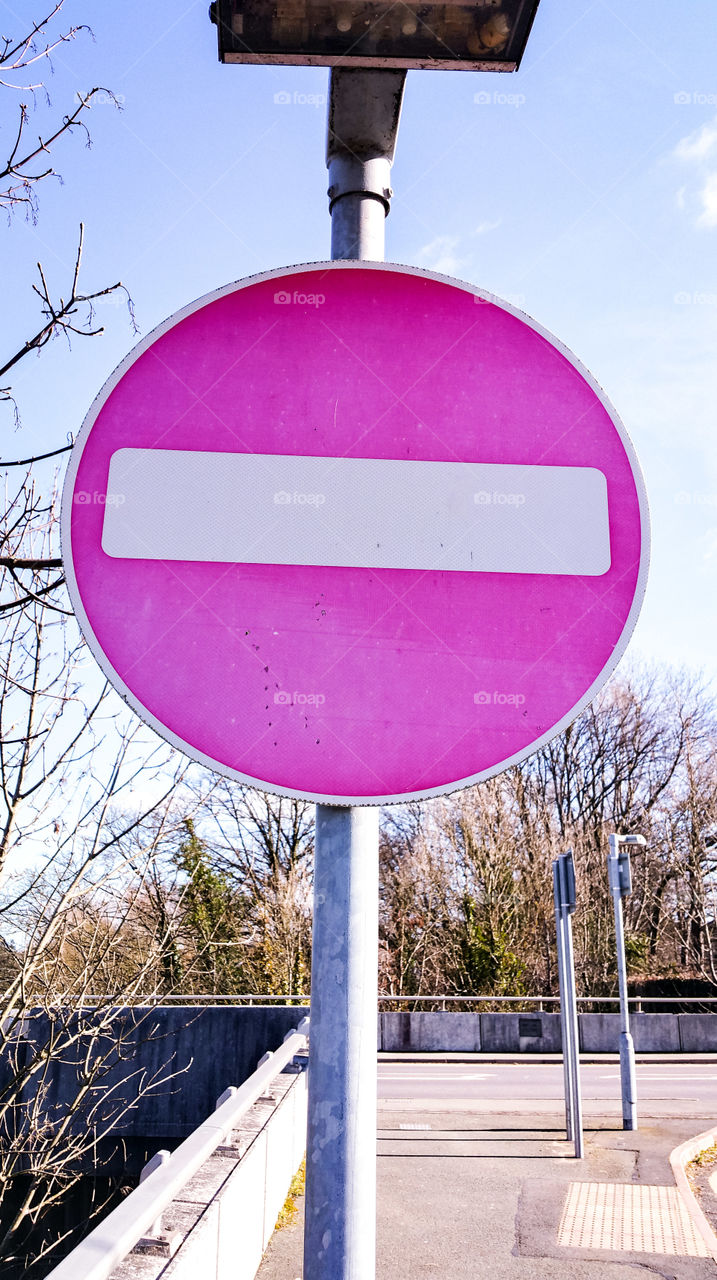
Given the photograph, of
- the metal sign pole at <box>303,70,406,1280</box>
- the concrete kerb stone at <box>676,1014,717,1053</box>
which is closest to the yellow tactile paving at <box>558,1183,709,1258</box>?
the metal sign pole at <box>303,70,406,1280</box>

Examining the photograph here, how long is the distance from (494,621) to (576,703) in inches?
5.5

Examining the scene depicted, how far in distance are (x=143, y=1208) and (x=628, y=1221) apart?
5.06m

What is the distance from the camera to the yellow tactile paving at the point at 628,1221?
620cm

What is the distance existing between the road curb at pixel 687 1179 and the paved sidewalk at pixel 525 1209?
81mm

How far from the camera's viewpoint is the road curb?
21.3 ft

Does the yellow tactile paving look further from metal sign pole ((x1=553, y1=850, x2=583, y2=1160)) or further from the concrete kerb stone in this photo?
the concrete kerb stone

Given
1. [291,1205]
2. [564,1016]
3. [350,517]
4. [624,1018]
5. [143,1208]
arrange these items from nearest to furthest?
[350,517]
[143,1208]
[291,1205]
[564,1016]
[624,1018]

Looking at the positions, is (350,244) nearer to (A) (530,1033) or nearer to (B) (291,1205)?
(B) (291,1205)

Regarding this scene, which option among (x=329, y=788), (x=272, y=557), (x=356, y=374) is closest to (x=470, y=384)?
(x=356, y=374)

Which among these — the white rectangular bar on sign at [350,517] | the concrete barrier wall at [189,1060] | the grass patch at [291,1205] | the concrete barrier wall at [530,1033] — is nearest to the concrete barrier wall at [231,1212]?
the grass patch at [291,1205]

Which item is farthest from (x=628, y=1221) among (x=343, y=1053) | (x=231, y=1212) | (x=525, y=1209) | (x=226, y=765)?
(x=226, y=765)

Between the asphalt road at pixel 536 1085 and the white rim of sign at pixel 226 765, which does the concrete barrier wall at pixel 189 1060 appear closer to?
the asphalt road at pixel 536 1085

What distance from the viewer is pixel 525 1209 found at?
7012 millimetres

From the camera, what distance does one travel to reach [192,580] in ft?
3.80
